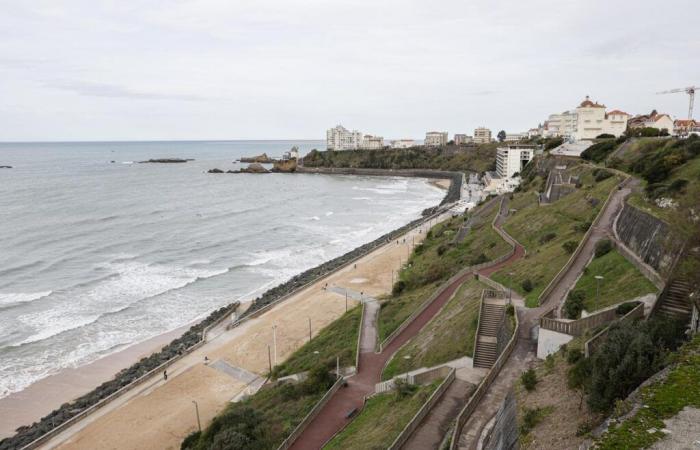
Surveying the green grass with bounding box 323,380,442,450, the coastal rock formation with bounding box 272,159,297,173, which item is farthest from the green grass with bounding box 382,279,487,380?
the coastal rock formation with bounding box 272,159,297,173

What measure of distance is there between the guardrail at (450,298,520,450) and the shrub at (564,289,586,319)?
2030 millimetres

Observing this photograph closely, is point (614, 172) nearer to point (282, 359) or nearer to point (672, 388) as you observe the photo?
point (282, 359)

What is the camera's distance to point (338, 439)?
17.1 metres

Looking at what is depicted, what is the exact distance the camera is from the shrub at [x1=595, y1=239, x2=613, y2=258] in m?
24.1

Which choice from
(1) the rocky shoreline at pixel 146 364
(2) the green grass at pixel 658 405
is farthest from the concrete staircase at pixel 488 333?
(1) the rocky shoreline at pixel 146 364

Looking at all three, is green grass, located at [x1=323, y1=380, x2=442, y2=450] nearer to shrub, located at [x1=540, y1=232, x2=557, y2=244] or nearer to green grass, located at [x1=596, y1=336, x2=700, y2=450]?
green grass, located at [x1=596, y1=336, x2=700, y2=450]

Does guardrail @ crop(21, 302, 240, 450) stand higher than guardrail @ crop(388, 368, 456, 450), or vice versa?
guardrail @ crop(388, 368, 456, 450)

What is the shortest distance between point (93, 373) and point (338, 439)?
67.6 ft

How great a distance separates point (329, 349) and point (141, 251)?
39.1 meters

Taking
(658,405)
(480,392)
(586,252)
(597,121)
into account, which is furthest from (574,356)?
(597,121)

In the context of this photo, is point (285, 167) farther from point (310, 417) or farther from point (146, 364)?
point (310, 417)

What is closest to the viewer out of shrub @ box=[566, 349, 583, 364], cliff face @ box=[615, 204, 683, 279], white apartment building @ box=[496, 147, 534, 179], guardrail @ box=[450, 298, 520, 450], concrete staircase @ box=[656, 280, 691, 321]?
guardrail @ box=[450, 298, 520, 450]

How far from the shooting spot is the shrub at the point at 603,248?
2414 cm

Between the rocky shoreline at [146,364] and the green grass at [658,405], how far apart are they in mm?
25752
